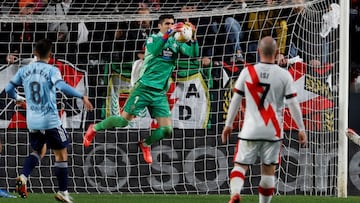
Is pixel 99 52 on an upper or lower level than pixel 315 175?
upper

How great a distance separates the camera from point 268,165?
10148mm

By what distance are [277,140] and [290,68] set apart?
4.70m

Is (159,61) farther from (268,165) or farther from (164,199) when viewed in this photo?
(268,165)

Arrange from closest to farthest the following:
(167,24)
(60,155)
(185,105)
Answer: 1. (60,155)
2. (167,24)
3. (185,105)

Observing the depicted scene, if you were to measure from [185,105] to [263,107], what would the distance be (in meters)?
4.80

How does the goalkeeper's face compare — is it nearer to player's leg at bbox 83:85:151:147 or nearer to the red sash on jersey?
player's leg at bbox 83:85:151:147

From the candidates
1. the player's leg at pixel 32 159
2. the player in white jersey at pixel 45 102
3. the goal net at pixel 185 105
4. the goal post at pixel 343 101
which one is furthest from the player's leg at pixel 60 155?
the goal post at pixel 343 101

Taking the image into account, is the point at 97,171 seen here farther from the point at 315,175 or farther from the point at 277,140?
the point at 277,140

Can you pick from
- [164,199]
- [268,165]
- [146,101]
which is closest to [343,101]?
[146,101]

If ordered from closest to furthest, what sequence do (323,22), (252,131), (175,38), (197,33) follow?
(252,131)
(175,38)
(323,22)
(197,33)

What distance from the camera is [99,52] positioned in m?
15.1

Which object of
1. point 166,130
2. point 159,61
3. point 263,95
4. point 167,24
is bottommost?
point 166,130

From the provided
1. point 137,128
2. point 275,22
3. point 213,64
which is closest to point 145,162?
point 137,128

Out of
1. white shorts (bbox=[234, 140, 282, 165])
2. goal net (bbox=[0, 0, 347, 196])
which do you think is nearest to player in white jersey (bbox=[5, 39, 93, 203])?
white shorts (bbox=[234, 140, 282, 165])
